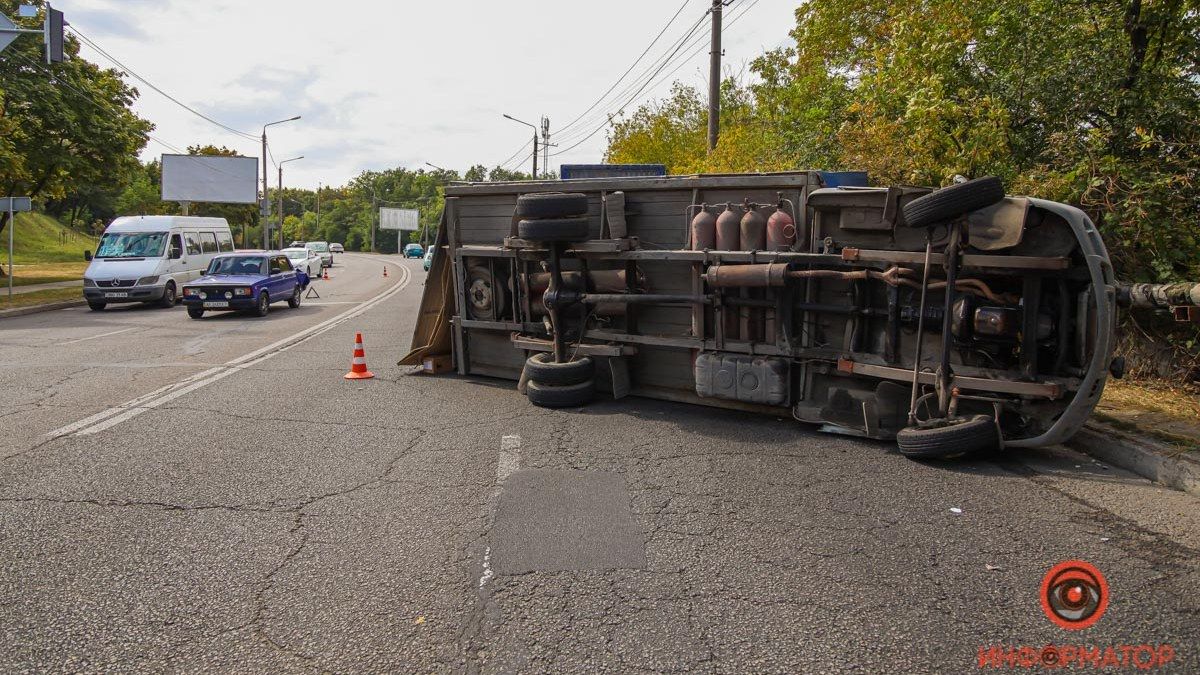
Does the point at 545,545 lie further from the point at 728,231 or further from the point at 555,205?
the point at 555,205

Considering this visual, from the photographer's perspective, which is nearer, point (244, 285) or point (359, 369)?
point (359, 369)

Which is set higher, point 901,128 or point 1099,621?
point 901,128

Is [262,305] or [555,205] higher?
[555,205]

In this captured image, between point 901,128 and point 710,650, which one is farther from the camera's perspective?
point 901,128

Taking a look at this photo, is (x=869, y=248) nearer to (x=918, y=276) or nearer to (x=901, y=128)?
(x=918, y=276)

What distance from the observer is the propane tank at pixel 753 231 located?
711 centimetres

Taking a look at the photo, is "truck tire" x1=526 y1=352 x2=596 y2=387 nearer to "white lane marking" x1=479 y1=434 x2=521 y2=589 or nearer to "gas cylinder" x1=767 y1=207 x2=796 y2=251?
"white lane marking" x1=479 y1=434 x2=521 y2=589

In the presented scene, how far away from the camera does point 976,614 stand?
141 inches

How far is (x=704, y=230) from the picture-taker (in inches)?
293

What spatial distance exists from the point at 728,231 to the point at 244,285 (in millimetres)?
15010

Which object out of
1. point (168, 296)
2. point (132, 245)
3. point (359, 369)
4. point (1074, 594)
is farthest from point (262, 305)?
point (1074, 594)

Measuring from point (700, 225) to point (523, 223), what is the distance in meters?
1.73

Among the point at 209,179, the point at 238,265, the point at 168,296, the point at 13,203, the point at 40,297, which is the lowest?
the point at 40,297

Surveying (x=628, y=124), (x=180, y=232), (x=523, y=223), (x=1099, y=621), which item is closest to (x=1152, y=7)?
(x=523, y=223)
